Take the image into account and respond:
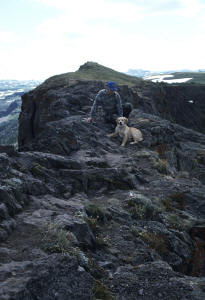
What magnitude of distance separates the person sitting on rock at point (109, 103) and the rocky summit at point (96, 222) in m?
0.96

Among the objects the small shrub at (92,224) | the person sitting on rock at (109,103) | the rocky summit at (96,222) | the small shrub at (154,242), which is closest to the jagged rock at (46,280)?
the rocky summit at (96,222)

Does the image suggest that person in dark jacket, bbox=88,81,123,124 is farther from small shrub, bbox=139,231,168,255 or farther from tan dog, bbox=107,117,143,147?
small shrub, bbox=139,231,168,255

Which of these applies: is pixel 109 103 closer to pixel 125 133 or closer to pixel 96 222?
pixel 125 133

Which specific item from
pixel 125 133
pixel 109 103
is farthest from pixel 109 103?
pixel 125 133

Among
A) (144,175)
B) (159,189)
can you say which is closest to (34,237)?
(159,189)

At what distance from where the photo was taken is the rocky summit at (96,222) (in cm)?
594

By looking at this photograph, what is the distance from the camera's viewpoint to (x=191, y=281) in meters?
7.16

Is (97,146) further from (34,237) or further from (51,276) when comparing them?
(51,276)

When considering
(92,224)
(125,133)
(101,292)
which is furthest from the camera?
(125,133)

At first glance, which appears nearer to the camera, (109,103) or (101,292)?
(101,292)

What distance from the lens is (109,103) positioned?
20.7 metres

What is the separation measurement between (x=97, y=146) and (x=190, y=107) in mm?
76268

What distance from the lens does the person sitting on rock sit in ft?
63.4

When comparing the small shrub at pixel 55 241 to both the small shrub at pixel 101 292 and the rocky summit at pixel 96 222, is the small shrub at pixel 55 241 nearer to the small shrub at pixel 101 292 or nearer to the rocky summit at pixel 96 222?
the rocky summit at pixel 96 222
